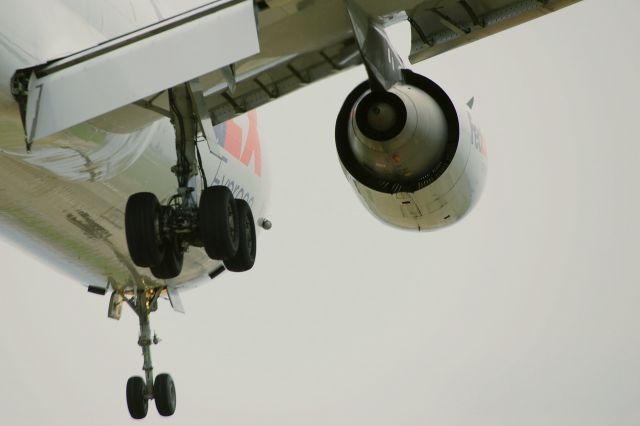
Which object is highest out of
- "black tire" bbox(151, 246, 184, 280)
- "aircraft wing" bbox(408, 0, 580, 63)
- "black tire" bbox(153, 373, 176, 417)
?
"aircraft wing" bbox(408, 0, 580, 63)

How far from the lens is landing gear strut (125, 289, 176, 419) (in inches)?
591

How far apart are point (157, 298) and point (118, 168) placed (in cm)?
488

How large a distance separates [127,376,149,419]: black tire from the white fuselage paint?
1337 millimetres

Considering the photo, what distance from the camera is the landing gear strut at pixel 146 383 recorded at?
15.0 metres

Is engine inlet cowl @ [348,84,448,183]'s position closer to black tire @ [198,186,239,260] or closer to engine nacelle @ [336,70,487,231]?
engine nacelle @ [336,70,487,231]

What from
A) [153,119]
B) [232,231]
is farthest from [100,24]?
[232,231]

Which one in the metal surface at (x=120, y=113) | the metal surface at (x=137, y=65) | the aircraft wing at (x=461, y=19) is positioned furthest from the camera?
the aircraft wing at (x=461, y=19)

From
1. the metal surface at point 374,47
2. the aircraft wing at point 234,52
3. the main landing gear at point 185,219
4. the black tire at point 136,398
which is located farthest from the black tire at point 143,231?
the black tire at point 136,398

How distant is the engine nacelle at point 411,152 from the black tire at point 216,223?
1.97 metres

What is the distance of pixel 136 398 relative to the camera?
593 inches

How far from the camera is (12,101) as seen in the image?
8.20m

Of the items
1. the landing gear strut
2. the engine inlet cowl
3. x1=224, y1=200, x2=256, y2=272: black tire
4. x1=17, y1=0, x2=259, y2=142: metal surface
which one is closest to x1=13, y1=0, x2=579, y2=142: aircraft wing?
x1=17, y1=0, x2=259, y2=142: metal surface

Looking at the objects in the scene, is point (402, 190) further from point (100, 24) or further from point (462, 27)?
point (100, 24)

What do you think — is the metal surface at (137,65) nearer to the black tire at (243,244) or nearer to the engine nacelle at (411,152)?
the black tire at (243,244)
